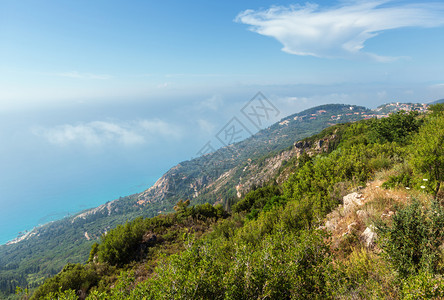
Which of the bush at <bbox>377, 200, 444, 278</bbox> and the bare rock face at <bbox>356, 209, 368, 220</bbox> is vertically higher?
the bush at <bbox>377, 200, 444, 278</bbox>

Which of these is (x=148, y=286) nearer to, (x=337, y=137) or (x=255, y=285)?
(x=255, y=285)

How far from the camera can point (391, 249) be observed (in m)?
5.99

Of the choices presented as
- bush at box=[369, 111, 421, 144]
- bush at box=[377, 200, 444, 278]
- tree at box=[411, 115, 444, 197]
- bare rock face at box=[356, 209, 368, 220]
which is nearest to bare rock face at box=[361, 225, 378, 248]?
bare rock face at box=[356, 209, 368, 220]

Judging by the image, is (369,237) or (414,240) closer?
(414,240)

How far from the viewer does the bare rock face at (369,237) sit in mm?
7947

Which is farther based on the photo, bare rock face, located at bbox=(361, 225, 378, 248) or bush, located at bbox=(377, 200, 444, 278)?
bare rock face, located at bbox=(361, 225, 378, 248)

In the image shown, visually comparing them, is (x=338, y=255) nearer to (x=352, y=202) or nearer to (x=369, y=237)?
(x=369, y=237)

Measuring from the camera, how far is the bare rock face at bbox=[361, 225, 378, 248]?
313 inches

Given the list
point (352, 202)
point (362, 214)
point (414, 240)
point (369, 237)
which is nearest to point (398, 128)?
point (352, 202)

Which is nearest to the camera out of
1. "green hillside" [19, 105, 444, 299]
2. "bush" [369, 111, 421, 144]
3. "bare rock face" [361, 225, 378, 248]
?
"green hillside" [19, 105, 444, 299]

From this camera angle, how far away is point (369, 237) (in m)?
8.27

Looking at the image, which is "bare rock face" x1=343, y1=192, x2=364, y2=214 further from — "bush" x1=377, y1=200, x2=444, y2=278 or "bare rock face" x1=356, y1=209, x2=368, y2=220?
"bush" x1=377, y1=200, x2=444, y2=278

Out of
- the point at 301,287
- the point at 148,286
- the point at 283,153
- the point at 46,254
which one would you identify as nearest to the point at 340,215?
the point at 301,287

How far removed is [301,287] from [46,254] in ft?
A: 688
